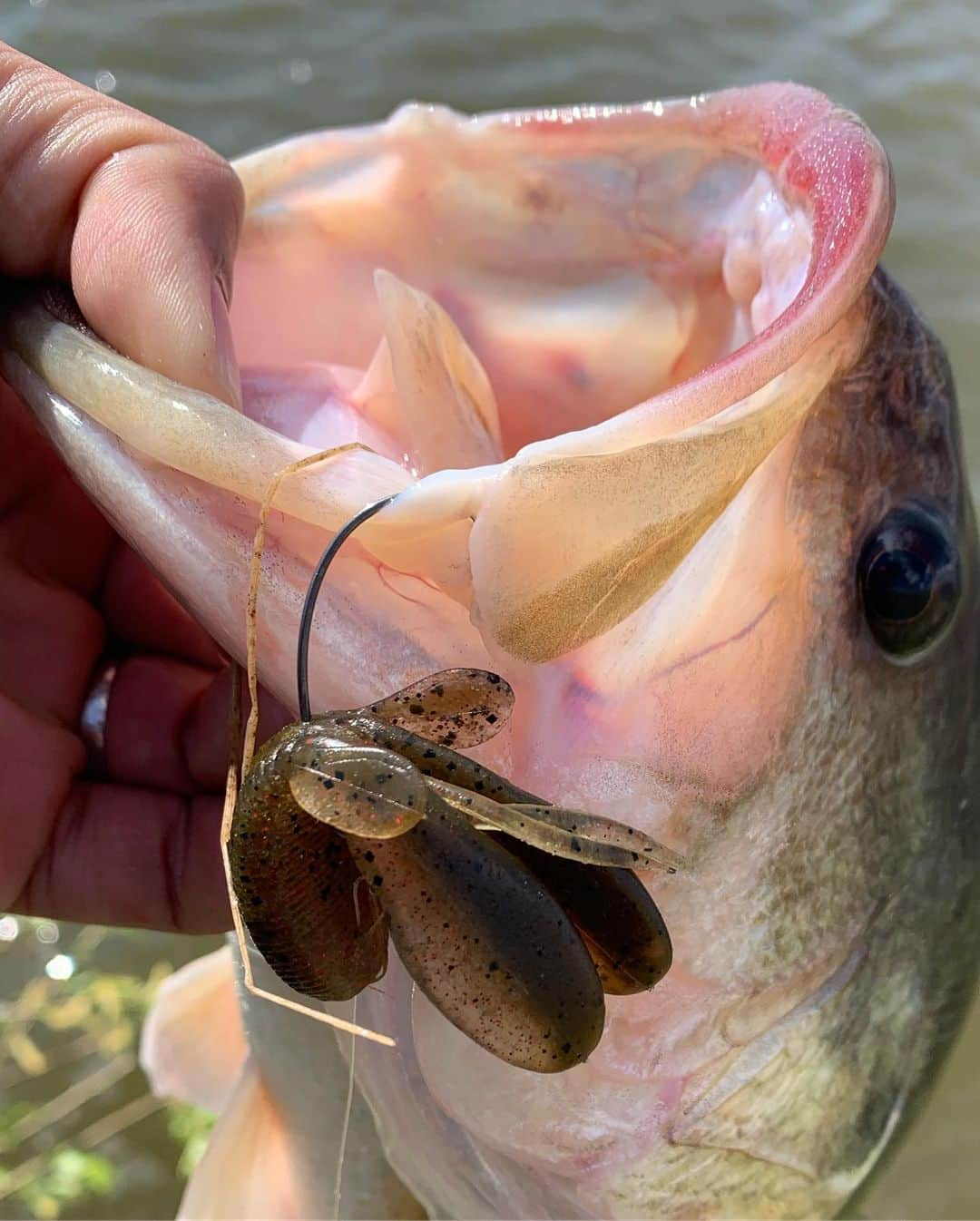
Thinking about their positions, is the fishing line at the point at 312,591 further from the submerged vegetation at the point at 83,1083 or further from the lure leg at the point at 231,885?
the submerged vegetation at the point at 83,1083

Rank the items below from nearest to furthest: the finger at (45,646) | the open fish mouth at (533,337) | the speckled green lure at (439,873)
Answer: the speckled green lure at (439,873)
the open fish mouth at (533,337)
the finger at (45,646)

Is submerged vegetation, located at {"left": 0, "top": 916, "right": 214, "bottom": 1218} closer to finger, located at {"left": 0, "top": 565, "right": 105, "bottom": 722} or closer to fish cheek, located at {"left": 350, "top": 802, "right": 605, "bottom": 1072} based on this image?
finger, located at {"left": 0, "top": 565, "right": 105, "bottom": 722}

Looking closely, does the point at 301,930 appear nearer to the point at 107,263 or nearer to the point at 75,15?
the point at 107,263

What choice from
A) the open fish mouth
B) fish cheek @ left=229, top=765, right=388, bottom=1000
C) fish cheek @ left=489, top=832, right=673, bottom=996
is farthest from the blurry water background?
fish cheek @ left=229, top=765, right=388, bottom=1000

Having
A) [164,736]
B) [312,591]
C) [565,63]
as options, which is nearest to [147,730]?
[164,736]

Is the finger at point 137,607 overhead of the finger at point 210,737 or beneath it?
overhead

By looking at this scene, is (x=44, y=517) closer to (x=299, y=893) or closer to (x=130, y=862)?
(x=130, y=862)

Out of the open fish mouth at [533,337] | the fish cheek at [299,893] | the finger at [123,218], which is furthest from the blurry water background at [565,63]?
the fish cheek at [299,893]
